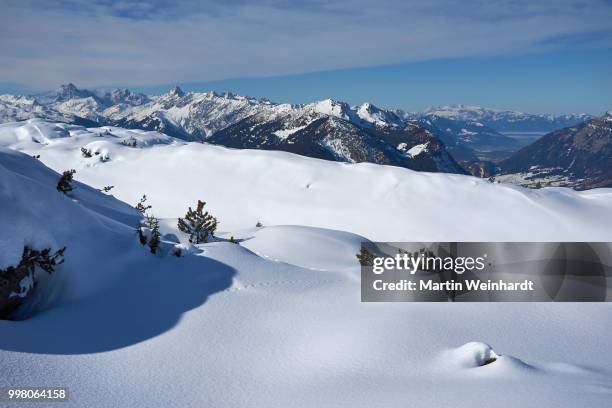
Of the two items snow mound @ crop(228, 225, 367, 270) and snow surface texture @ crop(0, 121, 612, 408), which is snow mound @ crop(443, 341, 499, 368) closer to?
snow surface texture @ crop(0, 121, 612, 408)

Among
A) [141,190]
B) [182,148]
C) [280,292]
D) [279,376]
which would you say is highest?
[182,148]

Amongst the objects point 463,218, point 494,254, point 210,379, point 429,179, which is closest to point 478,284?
point 210,379

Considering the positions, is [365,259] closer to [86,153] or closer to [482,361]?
[482,361]

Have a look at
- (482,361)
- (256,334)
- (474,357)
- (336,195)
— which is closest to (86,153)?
(336,195)

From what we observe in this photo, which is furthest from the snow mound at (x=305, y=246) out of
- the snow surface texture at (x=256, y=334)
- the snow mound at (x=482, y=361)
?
the snow mound at (x=482, y=361)

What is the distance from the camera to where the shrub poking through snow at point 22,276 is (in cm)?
1006

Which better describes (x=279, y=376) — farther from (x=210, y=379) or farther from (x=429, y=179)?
(x=429, y=179)

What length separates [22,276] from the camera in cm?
1048

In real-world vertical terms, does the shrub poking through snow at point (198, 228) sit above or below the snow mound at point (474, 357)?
above

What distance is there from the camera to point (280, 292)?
42.7 feet

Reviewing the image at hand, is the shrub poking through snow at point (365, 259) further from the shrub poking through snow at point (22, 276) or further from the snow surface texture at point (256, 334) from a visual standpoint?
the shrub poking through snow at point (22, 276)

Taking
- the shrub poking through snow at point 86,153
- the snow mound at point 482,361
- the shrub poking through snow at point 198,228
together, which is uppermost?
the shrub poking through snow at point 86,153

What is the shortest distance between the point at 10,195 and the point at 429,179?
35538 millimetres

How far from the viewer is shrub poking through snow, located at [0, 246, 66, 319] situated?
33.0 feet
